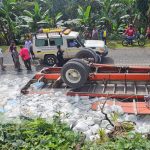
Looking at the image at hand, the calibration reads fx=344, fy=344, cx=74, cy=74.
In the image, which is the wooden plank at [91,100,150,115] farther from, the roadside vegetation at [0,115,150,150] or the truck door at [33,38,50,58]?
the truck door at [33,38,50,58]

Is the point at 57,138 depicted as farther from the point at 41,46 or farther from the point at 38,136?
the point at 41,46

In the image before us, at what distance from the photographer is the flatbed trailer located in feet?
40.3

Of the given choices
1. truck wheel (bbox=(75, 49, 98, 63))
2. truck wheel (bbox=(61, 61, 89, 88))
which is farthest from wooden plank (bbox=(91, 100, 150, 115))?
truck wheel (bbox=(75, 49, 98, 63))

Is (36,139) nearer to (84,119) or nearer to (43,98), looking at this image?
(84,119)

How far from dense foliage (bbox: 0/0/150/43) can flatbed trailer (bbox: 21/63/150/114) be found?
33.4 ft

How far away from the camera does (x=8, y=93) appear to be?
46.9 ft

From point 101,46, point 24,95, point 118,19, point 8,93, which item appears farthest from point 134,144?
point 118,19

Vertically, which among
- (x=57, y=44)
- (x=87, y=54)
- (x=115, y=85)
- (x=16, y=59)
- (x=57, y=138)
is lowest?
(x=57, y=138)

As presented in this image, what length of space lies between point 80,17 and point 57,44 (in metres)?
7.18

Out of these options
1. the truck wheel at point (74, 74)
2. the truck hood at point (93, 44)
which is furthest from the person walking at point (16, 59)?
the truck wheel at point (74, 74)

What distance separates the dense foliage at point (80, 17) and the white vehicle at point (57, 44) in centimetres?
532

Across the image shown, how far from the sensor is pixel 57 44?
18.4 metres

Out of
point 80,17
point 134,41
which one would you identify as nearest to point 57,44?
point 134,41

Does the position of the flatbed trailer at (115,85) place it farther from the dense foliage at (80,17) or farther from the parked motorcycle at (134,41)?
the dense foliage at (80,17)
